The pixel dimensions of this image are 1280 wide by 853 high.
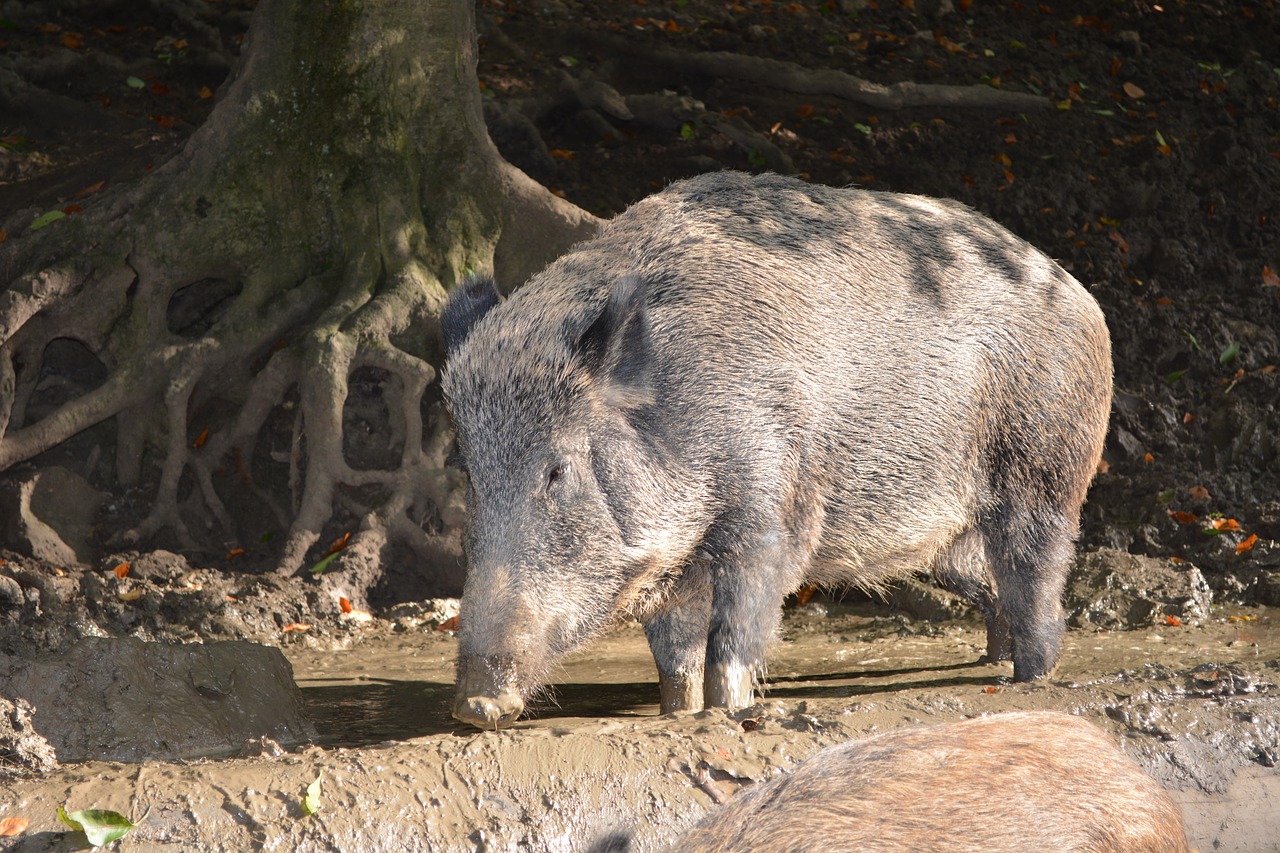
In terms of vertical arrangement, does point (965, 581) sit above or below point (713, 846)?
below

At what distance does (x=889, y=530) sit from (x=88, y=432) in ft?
14.9

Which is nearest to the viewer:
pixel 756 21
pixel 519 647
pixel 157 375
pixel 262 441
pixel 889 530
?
pixel 519 647

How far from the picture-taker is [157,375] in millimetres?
7379

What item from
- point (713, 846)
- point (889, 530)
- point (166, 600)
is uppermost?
point (713, 846)

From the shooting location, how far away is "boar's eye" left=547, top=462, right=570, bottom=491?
4.82 meters

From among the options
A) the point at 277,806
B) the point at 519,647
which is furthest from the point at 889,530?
the point at 277,806

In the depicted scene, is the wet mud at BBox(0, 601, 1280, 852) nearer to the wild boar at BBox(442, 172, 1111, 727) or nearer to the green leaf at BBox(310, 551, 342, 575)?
the wild boar at BBox(442, 172, 1111, 727)

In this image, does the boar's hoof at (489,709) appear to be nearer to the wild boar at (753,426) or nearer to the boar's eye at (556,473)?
the wild boar at (753,426)

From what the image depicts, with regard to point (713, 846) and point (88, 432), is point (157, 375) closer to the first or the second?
point (88, 432)

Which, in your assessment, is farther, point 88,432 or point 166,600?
point 88,432

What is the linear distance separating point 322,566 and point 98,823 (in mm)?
3619

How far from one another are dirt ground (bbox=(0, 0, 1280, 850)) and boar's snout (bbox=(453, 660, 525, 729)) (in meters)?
0.09

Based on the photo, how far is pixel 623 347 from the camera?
4.93 m

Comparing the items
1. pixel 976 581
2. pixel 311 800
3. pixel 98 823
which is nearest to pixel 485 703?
pixel 311 800
